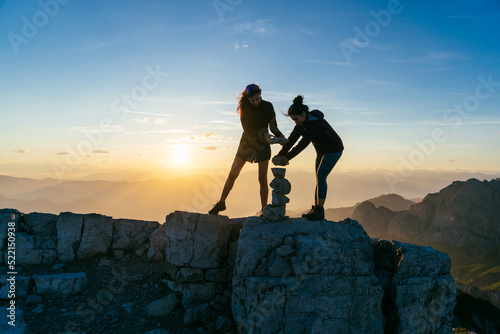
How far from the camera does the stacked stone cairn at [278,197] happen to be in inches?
376

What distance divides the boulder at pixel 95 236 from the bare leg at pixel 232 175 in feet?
17.3

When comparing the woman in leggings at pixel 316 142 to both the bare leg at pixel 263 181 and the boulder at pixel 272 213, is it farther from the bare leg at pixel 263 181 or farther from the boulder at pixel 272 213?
Answer: the bare leg at pixel 263 181

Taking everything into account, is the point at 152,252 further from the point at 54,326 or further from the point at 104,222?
the point at 54,326

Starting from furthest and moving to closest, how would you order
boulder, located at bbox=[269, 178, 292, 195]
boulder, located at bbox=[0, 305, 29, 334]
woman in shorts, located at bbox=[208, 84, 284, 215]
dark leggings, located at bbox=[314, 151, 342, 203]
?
woman in shorts, located at bbox=[208, 84, 284, 215], boulder, located at bbox=[269, 178, 292, 195], dark leggings, located at bbox=[314, 151, 342, 203], boulder, located at bbox=[0, 305, 29, 334]

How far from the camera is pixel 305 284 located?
8.32 m

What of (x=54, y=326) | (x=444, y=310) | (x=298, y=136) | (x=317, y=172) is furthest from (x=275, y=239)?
(x=54, y=326)

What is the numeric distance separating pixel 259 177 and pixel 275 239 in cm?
271

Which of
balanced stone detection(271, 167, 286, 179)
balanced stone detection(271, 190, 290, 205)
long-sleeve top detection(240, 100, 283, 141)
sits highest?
long-sleeve top detection(240, 100, 283, 141)

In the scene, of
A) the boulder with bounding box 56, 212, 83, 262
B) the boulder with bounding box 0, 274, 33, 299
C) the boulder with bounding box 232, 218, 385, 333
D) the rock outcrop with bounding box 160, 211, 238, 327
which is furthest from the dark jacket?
the boulder with bounding box 0, 274, 33, 299

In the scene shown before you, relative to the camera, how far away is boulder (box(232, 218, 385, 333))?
8.11m

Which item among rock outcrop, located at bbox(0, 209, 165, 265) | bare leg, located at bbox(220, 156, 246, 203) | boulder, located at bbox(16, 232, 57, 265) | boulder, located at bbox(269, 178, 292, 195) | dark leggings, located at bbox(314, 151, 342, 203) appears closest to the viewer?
dark leggings, located at bbox(314, 151, 342, 203)

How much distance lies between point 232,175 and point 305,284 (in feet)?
14.5

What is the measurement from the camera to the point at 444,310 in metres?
8.88

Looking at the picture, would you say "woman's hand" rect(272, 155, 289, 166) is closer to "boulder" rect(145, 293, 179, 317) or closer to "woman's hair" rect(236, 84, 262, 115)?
"woman's hair" rect(236, 84, 262, 115)
